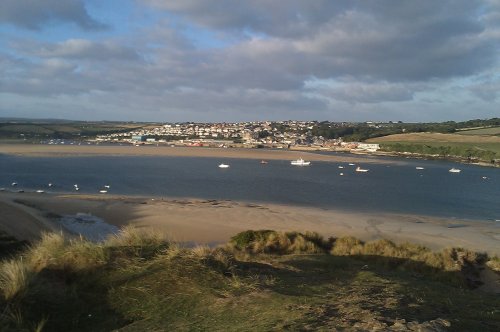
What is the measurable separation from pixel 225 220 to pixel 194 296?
25.1m

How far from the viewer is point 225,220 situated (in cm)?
3189

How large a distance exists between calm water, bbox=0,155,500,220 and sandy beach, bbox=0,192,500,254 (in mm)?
5442

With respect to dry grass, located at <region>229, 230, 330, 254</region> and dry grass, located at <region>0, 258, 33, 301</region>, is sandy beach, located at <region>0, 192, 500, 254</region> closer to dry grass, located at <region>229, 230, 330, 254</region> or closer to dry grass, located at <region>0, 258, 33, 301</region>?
dry grass, located at <region>229, 230, 330, 254</region>

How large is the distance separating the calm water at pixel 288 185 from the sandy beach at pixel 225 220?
5.44 metres

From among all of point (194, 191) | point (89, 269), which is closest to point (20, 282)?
point (89, 269)

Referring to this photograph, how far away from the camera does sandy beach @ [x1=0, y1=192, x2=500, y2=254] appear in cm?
2566

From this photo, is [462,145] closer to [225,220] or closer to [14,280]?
[225,220]

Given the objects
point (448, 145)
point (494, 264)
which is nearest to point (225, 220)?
point (494, 264)

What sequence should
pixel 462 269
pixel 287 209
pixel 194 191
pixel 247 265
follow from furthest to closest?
pixel 194 191 → pixel 287 209 → pixel 462 269 → pixel 247 265

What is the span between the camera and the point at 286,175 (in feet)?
243

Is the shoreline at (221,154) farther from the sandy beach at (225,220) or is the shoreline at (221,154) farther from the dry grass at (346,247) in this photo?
the dry grass at (346,247)

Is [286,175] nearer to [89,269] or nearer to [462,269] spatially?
[462,269]

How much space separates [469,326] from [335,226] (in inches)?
1012

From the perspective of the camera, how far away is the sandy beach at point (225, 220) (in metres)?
25.7
